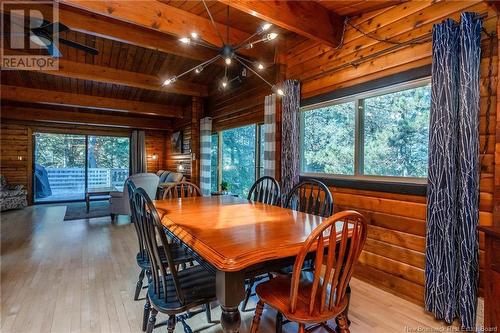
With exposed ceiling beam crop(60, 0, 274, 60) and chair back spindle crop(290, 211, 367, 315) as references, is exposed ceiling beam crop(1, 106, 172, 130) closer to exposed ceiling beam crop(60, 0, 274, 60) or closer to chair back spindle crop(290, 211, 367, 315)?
exposed ceiling beam crop(60, 0, 274, 60)

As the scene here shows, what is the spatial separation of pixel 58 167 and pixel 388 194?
360 inches

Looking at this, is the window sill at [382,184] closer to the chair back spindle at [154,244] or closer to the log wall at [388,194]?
the log wall at [388,194]

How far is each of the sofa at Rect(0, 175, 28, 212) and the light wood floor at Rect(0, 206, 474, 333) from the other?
285cm

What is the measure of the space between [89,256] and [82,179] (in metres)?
6.17

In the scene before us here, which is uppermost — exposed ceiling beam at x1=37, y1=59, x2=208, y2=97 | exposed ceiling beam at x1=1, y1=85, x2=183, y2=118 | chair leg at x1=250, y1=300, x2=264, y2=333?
exposed ceiling beam at x1=37, y1=59, x2=208, y2=97

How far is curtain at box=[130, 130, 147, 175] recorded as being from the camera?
895 cm

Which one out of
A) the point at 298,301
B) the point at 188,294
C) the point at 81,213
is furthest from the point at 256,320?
the point at 81,213

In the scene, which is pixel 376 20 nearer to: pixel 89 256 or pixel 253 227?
pixel 253 227

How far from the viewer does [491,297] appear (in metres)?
1.50

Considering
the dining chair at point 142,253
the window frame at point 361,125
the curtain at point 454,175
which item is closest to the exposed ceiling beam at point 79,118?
the window frame at point 361,125

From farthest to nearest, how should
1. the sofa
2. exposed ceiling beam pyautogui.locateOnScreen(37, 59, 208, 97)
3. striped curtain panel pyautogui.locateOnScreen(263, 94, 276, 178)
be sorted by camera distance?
the sofa, exposed ceiling beam pyautogui.locateOnScreen(37, 59, 208, 97), striped curtain panel pyautogui.locateOnScreen(263, 94, 276, 178)

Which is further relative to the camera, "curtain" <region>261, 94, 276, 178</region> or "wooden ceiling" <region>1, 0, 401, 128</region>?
"curtain" <region>261, 94, 276, 178</region>

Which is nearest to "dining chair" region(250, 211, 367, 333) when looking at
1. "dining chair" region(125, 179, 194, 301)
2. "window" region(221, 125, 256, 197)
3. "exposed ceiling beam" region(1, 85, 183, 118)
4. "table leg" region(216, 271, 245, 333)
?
"table leg" region(216, 271, 245, 333)

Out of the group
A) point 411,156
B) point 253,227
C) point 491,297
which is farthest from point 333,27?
point 491,297
